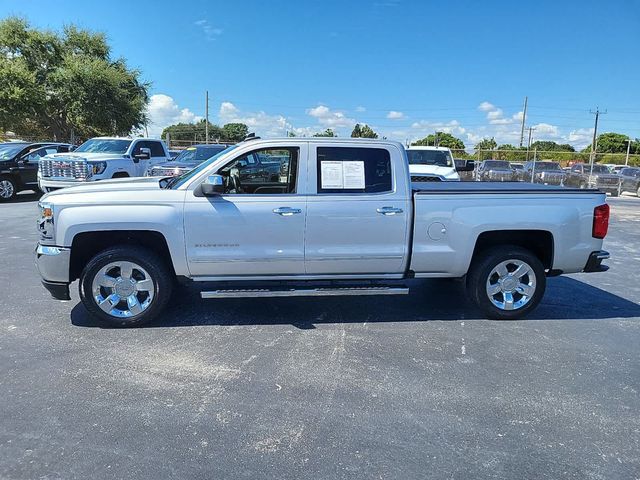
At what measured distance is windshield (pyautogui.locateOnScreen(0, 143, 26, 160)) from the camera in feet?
48.8

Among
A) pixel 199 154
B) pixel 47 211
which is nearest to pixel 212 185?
pixel 47 211

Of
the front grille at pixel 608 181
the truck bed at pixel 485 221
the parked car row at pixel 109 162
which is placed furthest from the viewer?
the front grille at pixel 608 181

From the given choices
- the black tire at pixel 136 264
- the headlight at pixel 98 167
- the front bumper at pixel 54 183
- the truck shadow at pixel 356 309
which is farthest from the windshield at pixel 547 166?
the black tire at pixel 136 264

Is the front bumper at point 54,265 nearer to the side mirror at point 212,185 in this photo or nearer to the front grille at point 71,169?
the side mirror at point 212,185

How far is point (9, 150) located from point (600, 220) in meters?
16.8

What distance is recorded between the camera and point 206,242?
4676 mm

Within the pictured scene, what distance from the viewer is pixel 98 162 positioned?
1262 cm

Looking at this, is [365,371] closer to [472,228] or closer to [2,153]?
[472,228]

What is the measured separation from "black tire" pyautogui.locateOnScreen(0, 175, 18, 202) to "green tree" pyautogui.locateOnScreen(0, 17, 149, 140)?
16.4 m

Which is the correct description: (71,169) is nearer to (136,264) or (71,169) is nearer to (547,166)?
(136,264)

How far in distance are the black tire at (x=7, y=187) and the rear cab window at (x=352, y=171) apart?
45.6 ft

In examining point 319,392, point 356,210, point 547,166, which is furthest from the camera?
point 547,166

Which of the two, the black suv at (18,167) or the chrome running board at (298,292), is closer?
the chrome running board at (298,292)

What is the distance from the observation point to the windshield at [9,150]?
585 inches
